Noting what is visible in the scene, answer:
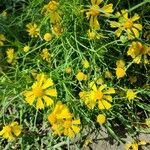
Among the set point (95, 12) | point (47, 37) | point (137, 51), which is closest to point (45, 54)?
point (47, 37)

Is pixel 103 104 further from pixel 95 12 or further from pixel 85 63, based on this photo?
pixel 95 12

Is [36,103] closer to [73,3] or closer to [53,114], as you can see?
[53,114]

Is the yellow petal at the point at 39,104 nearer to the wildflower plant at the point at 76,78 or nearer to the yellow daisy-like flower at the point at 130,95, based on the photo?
the wildflower plant at the point at 76,78

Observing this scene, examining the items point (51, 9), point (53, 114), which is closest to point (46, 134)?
point (53, 114)

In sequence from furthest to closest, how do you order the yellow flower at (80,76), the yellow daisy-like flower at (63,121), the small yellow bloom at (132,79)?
1. the small yellow bloom at (132,79)
2. the yellow flower at (80,76)
3. the yellow daisy-like flower at (63,121)

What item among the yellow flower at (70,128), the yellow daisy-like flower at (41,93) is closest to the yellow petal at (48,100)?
the yellow daisy-like flower at (41,93)

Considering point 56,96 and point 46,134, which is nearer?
point 56,96
